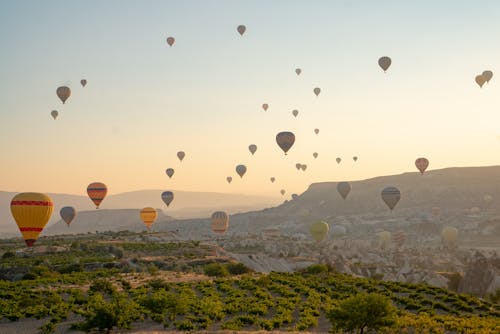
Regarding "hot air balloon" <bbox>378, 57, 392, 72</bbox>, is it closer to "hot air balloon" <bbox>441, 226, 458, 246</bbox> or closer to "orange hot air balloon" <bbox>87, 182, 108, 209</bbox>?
"orange hot air balloon" <bbox>87, 182, 108, 209</bbox>

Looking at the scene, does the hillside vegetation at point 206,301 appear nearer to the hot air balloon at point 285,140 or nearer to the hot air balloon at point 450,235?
the hot air balloon at point 285,140

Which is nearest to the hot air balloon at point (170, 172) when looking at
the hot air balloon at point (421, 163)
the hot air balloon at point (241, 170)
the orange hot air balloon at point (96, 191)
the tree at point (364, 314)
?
the hot air balloon at point (241, 170)

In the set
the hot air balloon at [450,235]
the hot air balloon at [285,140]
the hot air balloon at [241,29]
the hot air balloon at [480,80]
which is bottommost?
the hot air balloon at [450,235]

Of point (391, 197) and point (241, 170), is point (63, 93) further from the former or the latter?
point (391, 197)

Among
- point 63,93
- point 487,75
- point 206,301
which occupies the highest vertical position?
point 63,93

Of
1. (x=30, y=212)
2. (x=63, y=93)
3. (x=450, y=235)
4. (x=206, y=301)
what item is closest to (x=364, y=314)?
(x=206, y=301)
